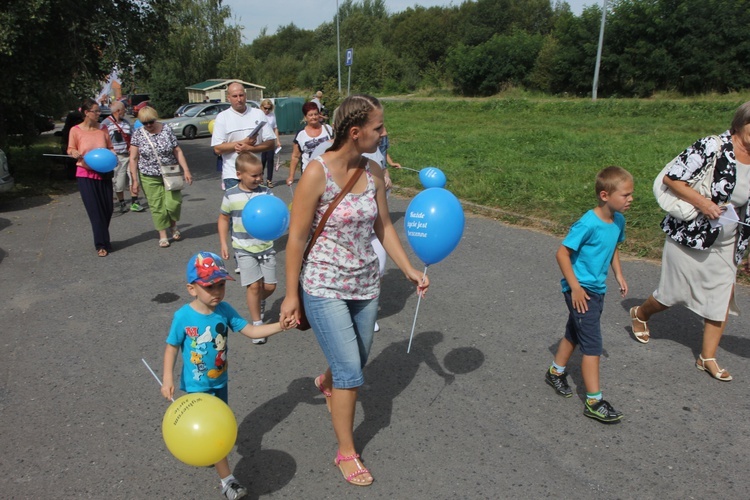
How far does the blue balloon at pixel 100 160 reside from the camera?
7191 millimetres

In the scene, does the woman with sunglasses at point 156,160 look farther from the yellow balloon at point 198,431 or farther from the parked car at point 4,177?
the yellow balloon at point 198,431

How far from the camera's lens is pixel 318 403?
3912mm

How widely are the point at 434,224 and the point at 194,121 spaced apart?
2495 centimetres

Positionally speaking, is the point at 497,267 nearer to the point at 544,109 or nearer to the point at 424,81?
the point at 544,109

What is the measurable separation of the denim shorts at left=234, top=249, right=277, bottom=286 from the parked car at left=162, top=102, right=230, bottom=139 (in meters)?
22.9

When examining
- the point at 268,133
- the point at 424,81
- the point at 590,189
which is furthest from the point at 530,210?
the point at 424,81

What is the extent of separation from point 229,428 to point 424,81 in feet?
173

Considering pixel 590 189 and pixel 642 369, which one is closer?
pixel 642 369

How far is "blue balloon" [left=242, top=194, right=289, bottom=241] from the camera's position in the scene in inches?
178

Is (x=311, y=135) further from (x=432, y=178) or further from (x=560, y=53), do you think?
(x=560, y=53)

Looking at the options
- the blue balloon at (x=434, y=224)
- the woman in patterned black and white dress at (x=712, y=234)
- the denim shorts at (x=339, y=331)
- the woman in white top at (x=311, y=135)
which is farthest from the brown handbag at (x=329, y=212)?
the woman in white top at (x=311, y=135)

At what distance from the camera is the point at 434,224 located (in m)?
3.70

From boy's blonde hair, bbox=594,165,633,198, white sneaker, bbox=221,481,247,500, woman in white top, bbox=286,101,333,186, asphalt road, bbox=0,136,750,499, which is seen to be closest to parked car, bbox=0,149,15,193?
asphalt road, bbox=0,136,750,499

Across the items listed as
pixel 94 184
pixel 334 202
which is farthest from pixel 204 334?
pixel 94 184
